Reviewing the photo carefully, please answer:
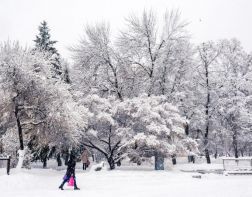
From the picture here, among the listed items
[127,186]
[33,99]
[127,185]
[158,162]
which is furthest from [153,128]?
[33,99]

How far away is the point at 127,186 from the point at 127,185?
0.54 m

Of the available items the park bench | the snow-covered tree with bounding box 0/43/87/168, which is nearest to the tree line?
the snow-covered tree with bounding box 0/43/87/168

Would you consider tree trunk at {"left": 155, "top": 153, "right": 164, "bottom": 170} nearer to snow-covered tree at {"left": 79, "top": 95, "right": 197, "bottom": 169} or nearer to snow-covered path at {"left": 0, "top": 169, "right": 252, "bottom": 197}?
snow-covered tree at {"left": 79, "top": 95, "right": 197, "bottom": 169}

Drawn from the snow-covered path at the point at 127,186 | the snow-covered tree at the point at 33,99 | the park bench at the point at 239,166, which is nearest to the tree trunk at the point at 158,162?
the snow-covered path at the point at 127,186

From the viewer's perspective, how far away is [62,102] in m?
26.3

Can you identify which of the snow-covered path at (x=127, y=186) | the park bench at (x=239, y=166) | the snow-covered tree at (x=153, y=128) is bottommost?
the snow-covered path at (x=127, y=186)

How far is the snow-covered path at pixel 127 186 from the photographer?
1636cm

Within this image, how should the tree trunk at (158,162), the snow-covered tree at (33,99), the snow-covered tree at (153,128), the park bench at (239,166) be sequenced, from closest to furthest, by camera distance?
the snow-covered tree at (33,99), the park bench at (239,166), the snow-covered tree at (153,128), the tree trunk at (158,162)

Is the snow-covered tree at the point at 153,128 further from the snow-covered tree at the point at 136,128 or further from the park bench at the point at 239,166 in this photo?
the park bench at the point at 239,166

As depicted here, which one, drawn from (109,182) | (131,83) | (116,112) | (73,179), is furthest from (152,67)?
(73,179)

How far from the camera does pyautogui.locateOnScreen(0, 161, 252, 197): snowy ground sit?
1638cm

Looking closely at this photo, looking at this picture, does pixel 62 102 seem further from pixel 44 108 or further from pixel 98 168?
pixel 98 168

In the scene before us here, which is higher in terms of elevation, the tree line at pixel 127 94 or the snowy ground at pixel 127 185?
the tree line at pixel 127 94

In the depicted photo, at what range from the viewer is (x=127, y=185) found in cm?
2095
